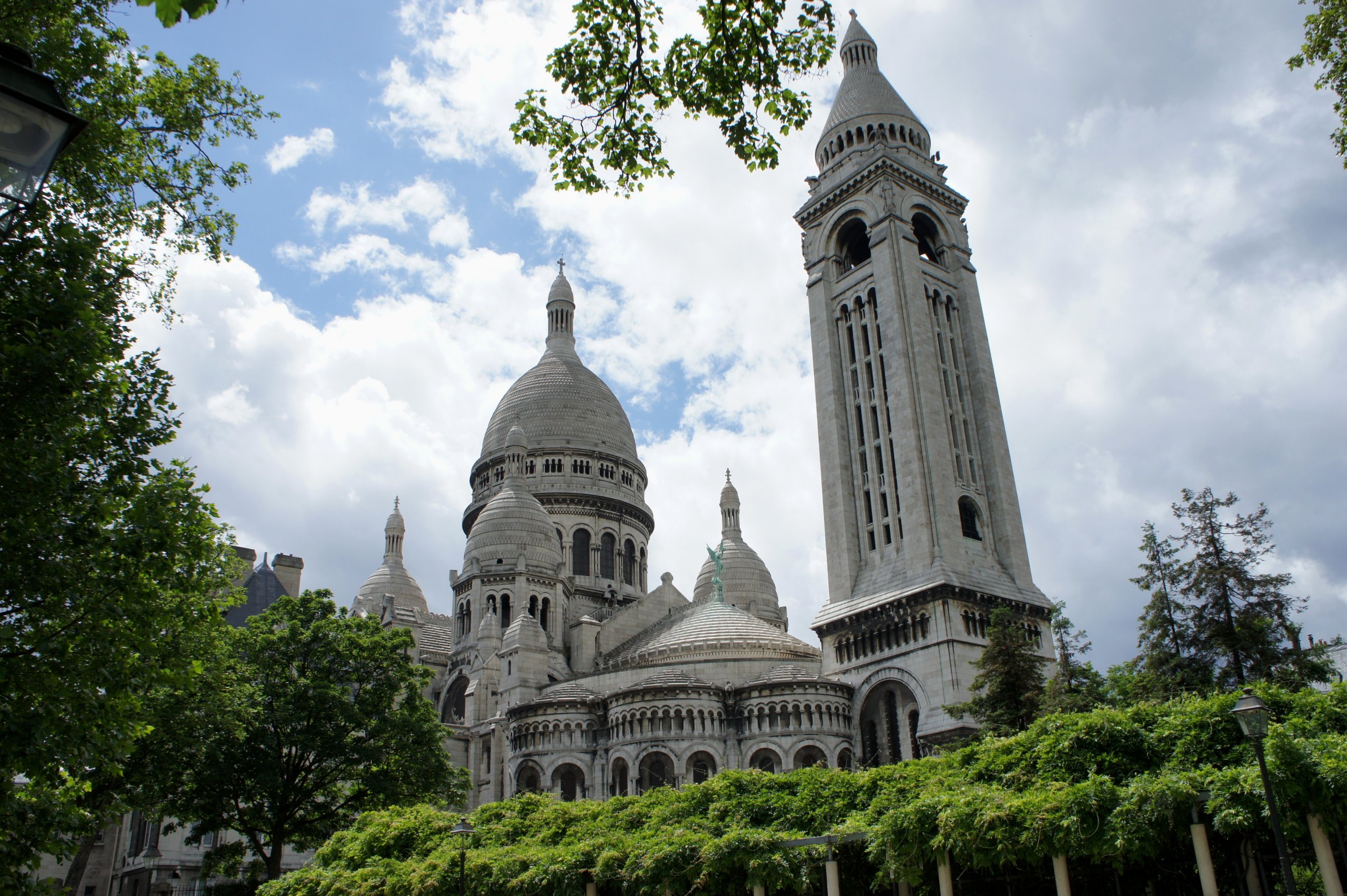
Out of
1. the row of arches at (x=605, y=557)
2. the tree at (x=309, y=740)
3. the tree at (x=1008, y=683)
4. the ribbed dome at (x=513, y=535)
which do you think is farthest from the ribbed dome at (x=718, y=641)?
the tree at (x=309, y=740)

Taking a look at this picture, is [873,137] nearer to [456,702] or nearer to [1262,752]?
[456,702]

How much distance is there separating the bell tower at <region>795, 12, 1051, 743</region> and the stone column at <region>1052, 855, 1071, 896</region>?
82.7ft

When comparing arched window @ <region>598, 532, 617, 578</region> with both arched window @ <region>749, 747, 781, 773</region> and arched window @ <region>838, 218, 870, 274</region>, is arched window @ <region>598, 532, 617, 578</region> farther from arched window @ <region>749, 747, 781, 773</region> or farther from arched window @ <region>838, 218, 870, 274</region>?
arched window @ <region>749, 747, 781, 773</region>

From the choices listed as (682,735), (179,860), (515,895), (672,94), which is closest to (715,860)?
(515,895)

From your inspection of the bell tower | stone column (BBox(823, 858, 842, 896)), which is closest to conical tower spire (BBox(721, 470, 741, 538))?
the bell tower

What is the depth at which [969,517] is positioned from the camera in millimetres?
51781

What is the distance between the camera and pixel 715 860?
19938mm

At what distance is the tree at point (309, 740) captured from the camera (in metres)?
31.8

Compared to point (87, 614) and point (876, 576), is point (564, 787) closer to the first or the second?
point (876, 576)

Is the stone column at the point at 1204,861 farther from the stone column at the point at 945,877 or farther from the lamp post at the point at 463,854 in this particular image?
the lamp post at the point at 463,854

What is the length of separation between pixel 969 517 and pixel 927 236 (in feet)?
56.7

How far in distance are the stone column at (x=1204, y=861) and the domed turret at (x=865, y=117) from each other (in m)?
47.1

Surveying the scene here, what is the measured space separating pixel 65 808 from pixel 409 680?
2081cm

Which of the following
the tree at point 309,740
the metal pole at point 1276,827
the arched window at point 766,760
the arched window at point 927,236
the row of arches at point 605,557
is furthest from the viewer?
the row of arches at point 605,557
